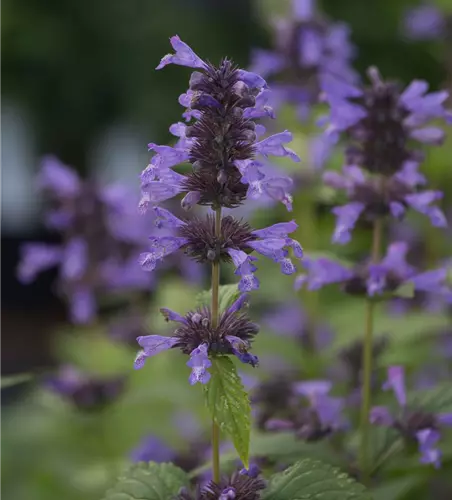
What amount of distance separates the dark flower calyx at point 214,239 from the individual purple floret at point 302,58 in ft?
4.07

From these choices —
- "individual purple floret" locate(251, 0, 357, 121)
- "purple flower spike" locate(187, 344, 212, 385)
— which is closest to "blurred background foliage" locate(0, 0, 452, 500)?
"individual purple floret" locate(251, 0, 357, 121)

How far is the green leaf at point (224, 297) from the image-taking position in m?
1.13

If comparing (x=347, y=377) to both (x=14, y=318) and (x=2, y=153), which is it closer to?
(x=14, y=318)

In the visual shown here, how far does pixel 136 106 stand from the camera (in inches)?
281

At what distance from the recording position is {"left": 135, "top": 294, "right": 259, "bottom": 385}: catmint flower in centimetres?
106

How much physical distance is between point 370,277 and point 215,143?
542mm

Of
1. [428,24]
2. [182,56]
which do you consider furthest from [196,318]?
[428,24]

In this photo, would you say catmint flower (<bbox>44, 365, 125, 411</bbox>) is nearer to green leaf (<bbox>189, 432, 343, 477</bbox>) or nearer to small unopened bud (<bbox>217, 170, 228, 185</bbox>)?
green leaf (<bbox>189, 432, 343, 477</bbox>)

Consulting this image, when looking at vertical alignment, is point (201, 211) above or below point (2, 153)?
below

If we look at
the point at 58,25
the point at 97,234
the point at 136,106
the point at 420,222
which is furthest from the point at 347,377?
the point at 58,25

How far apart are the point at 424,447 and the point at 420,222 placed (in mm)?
1304

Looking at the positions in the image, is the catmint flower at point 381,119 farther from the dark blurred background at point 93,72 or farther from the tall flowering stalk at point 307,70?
the dark blurred background at point 93,72

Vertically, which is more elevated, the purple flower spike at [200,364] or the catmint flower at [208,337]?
the catmint flower at [208,337]

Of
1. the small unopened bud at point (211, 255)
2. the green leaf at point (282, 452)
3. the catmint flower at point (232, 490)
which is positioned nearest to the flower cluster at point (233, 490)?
the catmint flower at point (232, 490)
